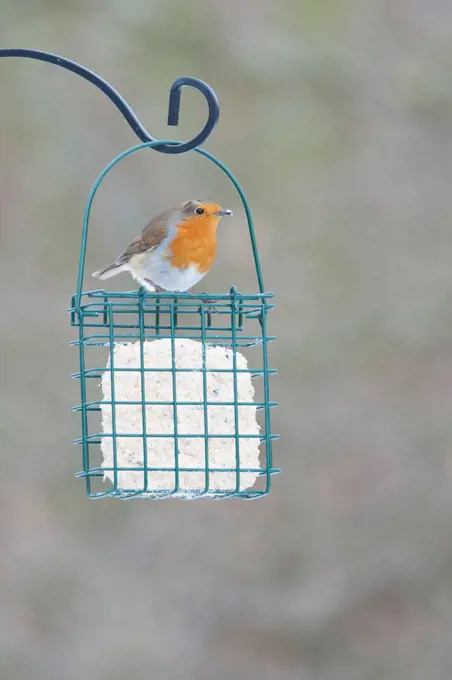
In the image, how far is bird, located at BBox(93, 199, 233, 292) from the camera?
500 centimetres

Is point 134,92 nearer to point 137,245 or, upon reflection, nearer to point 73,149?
point 73,149

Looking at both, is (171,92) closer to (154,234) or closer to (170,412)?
(154,234)

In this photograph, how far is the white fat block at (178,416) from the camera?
15.5ft

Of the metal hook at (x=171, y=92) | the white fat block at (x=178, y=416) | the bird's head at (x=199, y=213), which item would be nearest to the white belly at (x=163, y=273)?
the bird's head at (x=199, y=213)

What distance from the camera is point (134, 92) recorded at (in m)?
9.57

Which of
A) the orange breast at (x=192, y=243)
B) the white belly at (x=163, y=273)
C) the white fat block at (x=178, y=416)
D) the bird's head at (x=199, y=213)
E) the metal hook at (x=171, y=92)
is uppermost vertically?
the metal hook at (x=171, y=92)

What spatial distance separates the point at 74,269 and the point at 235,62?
2108 mm

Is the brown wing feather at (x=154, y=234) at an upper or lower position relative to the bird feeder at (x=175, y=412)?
upper

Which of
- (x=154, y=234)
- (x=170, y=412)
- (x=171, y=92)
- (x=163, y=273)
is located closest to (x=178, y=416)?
(x=170, y=412)

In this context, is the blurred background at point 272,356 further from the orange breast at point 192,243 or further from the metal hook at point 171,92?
the metal hook at point 171,92

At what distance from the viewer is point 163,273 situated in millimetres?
5047

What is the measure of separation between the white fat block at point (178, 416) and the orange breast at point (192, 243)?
360 mm

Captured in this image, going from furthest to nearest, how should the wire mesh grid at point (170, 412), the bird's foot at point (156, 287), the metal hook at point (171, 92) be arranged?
1. the bird's foot at point (156, 287)
2. the wire mesh grid at point (170, 412)
3. the metal hook at point (171, 92)

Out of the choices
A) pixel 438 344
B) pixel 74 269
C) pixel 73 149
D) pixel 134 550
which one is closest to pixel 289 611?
pixel 134 550
